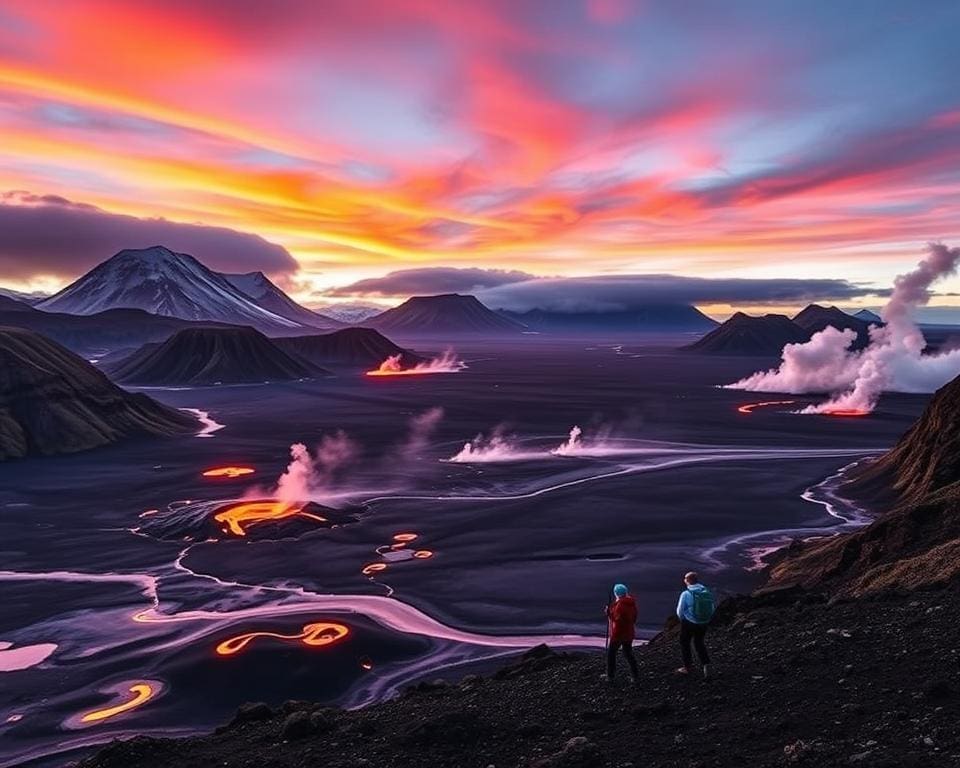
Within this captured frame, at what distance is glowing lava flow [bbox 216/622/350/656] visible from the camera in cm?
4403

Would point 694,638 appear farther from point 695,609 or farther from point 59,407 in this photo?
point 59,407

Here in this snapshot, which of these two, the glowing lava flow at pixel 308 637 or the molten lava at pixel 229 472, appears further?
the molten lava at pixel 229 472

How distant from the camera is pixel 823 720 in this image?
47.2 ft

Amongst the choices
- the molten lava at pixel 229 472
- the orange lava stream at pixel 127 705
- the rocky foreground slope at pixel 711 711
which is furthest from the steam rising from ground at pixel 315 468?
the rocky foreground slope at pixel 711 711

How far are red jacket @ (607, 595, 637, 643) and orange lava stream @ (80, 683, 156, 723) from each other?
31.2m

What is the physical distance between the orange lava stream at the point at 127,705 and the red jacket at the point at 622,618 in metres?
31.2

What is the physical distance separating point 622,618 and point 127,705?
32236mm

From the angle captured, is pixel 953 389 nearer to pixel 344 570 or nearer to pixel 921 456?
pixel 921 456

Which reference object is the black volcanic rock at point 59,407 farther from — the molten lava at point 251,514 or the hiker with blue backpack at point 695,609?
the hiker with blue backpack at point 695,609

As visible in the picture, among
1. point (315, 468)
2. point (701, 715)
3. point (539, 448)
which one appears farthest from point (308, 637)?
point (539, 448)

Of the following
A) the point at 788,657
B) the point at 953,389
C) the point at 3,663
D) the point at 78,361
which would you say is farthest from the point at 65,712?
the point at 78,361

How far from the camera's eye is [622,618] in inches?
670

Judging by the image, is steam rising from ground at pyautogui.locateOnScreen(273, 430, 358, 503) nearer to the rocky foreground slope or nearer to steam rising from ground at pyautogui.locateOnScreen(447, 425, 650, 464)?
steam rising from ground at pyautogui.locateOnScreen(447, 425, 650, 464)

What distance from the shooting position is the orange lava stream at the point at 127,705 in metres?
36.4
